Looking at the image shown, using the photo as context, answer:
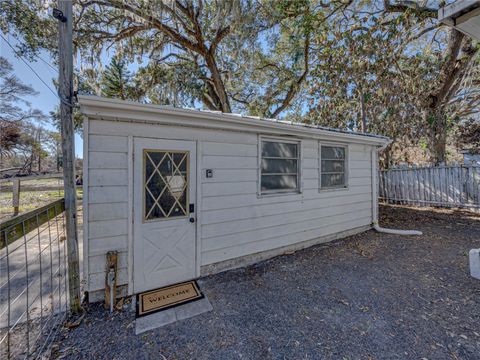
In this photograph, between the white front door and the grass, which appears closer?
the grass

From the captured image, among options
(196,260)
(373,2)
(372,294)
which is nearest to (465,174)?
(373,2)

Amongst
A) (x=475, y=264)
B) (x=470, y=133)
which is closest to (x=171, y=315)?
(x=475, y=264)

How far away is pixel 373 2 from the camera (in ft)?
24.0

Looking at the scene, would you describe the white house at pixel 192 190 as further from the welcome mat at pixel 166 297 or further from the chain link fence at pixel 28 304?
the chain link fence at pixel 28 304

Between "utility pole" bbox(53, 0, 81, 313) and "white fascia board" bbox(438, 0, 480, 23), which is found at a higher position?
"white fascia board" bbox(438, 0, 480, 23)

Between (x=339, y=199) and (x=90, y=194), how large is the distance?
4.66m

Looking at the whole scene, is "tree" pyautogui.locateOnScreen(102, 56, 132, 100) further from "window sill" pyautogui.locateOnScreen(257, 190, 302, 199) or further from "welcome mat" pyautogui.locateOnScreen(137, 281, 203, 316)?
"welcome mat" pyautogui.locateOnScreen(137, 281, 203, 316)

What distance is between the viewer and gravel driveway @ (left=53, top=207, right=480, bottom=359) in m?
1.96

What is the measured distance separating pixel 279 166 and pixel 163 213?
220 centimetres

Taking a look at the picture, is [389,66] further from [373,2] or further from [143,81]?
[143,81]

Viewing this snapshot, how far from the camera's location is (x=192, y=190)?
3.11 m

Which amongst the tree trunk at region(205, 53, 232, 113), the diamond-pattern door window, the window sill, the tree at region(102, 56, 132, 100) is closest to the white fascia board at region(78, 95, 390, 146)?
the diamond-pattern door window

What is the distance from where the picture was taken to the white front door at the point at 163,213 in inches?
109

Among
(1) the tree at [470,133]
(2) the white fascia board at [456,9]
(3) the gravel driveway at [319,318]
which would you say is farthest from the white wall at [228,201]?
(1) the tree at [470,133]
